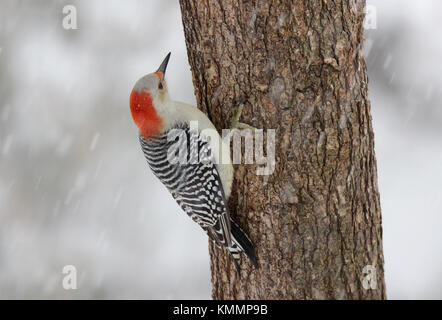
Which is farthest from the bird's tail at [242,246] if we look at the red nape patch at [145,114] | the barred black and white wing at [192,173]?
the red nape patch at [145,114]

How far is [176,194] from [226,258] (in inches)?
26.5

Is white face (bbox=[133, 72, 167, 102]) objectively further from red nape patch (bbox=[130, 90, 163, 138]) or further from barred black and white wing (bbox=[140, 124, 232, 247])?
barred black and white wing (bbox=[140, 124, 232, 247])

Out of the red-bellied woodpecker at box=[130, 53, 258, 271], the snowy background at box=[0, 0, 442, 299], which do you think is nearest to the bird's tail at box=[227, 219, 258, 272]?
the red-bellied woodpecker at box=[130, 53, 258, 271]

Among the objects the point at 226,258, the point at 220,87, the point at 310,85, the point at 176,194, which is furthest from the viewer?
the point at 176,194

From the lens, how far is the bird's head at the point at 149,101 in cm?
377

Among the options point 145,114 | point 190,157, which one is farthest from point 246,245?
point 145,114

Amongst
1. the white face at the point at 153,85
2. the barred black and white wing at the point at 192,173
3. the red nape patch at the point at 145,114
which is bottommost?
the barred black and white wing at the point at 192,173

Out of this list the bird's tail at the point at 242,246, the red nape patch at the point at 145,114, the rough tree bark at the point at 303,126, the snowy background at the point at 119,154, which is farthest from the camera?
the snowy background at the point at 119,154

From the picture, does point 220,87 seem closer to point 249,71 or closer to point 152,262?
point 249,71

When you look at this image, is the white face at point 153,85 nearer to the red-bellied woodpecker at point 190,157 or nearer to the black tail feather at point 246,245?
the red-bellied woodpecker at point 190,157

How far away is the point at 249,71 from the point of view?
10.8 feet

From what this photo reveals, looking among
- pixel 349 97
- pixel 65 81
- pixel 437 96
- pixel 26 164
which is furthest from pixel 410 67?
pixel 26 164

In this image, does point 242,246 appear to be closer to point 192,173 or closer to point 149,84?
point 192,173

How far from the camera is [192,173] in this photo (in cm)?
388
